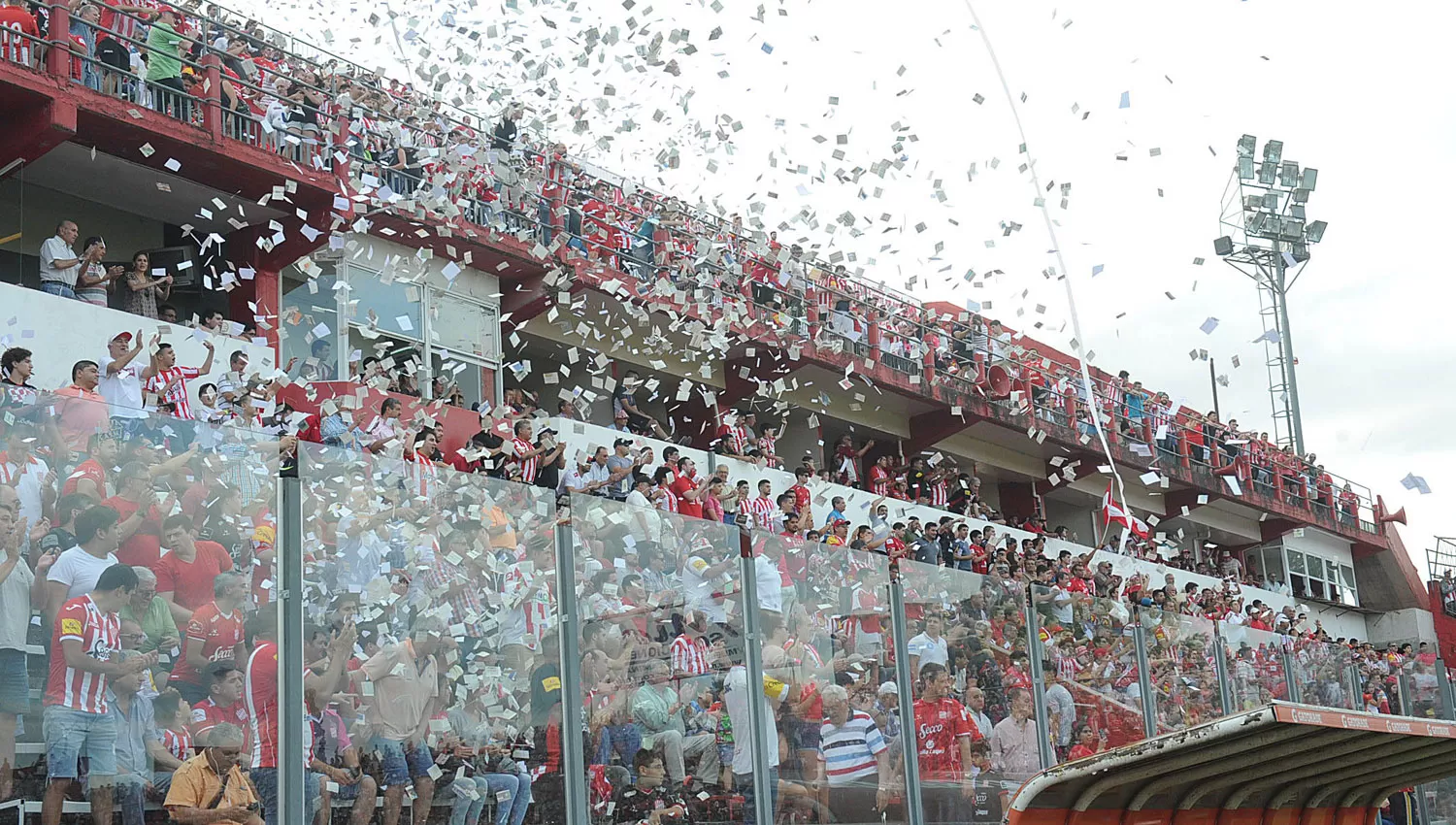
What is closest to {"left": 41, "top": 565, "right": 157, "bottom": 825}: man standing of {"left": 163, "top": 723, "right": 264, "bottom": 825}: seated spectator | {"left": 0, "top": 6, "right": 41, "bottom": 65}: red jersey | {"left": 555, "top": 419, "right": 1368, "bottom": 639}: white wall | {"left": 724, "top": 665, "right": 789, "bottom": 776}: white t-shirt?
{"left": 163, "top": 723, "right": 264, "bottom": 825}: seated spectator

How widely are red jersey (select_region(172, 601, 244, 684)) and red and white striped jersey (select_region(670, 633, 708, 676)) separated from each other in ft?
10.4

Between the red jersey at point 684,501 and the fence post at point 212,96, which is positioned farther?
the fence post at point 212,96

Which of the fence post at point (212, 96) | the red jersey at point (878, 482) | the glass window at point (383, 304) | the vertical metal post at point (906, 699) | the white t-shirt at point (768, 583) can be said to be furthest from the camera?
the red jersey at point (878, 482)

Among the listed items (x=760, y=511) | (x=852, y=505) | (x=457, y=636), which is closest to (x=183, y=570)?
(x=457, y=636)

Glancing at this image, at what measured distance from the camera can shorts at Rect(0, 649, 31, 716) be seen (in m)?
6.93

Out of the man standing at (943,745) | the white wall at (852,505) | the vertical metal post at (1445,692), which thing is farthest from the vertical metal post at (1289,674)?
the white wall at (852,505)

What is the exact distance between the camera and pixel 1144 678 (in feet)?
48.8

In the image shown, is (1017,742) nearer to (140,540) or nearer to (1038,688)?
(1038,688)

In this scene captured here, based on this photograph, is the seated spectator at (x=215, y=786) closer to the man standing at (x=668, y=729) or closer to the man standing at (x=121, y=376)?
the man standing at (x=668, y=729)

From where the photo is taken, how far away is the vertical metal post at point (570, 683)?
365 inches

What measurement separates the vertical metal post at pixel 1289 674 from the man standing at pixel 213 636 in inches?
507

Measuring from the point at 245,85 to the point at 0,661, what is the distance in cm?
1081

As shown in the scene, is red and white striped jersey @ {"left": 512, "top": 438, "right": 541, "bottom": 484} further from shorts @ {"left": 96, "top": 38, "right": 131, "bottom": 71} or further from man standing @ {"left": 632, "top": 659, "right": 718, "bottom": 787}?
shorts @ {"left": 96, "top": 38, "right": 131, "bottom": 71}

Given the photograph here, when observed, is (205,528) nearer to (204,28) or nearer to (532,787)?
(532,787)
